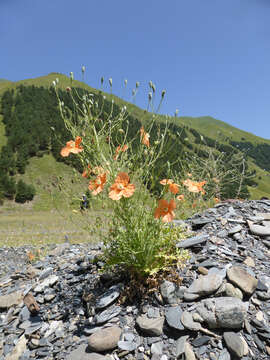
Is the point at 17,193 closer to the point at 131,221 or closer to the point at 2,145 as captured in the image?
the point at 2,145

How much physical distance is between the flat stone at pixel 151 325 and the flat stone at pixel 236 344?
613mm

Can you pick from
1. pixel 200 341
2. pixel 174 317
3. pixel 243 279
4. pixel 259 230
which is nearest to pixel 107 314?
pixel 174 317

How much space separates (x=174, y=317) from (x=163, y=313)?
148mm

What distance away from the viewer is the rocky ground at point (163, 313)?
7.29 ft

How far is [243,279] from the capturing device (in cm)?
264

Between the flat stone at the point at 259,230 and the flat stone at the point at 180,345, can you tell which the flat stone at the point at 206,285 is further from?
the flat stone at the point at 259,230

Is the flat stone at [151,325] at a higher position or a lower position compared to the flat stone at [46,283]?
higher

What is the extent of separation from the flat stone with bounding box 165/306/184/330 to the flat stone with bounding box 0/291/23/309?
2.30 metres

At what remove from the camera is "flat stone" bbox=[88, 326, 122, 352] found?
2213 mm

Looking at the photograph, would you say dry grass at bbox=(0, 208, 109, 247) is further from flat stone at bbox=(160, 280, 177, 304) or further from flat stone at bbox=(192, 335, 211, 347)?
flat stone at bbox=(192, 335, 211, 347)

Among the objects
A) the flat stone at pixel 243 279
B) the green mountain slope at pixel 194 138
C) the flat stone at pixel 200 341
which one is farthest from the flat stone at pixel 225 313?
the green mountain slope at pixel 194 138

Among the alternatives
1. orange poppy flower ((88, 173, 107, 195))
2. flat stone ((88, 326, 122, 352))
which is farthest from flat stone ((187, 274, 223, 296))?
orange poppy flower ((88, 173, 107, 195))

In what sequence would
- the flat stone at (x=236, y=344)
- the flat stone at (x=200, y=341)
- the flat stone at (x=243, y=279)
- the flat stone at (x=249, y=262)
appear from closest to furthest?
1. the flat stone at (x=236, y=344)
2. the flat stone at (x=200, y=341)
3. the flat stone at (x=243, y=279)
4. the flat stone at (x=249, y=262)

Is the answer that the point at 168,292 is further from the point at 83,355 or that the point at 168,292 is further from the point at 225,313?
the point at 83,355
